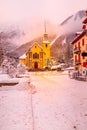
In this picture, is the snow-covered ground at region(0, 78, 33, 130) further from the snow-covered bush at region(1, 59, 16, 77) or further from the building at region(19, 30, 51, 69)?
the building at region(19, 30, 51, 69)

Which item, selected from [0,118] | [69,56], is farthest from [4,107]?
[69,56]

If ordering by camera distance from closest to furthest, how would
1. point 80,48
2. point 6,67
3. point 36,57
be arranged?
point 6,67, point 80,48, point 36,57

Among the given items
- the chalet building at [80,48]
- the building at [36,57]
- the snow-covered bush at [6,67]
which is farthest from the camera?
the building at [36,57]

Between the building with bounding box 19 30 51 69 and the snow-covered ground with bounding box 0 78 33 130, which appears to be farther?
the building with bounding box 19 30 51 69

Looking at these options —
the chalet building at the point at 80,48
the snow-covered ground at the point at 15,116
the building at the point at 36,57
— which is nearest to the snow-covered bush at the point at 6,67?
the chalet building at the point at 80,48

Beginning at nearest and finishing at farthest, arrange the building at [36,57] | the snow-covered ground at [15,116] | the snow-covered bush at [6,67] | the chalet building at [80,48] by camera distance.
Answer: the snow-covered ground at [15,116], the chalet building at [80,48], the snow-covered bush at [6,67], the building at [36,57]

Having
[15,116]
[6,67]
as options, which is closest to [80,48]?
[6,67]

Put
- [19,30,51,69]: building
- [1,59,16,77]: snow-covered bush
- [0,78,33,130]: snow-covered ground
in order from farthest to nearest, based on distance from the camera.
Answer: [19,30,51,69]: building < [1,59,16,77]: snow-covered bush < [0,78,33,130]: snow-covered ground

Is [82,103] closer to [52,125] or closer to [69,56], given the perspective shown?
[52,125]

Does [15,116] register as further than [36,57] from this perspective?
No

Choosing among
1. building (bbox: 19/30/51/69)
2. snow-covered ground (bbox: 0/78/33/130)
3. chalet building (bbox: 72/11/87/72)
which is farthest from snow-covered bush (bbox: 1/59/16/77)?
building (bbox: 19/30/51/69)

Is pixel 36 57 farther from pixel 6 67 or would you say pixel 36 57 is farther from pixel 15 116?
pixel 15 116

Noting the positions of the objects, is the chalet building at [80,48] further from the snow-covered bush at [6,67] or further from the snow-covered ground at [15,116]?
the snow-covered ground at [15,116]

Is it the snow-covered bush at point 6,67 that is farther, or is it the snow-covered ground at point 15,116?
the snow-covered bush at point 6,67
